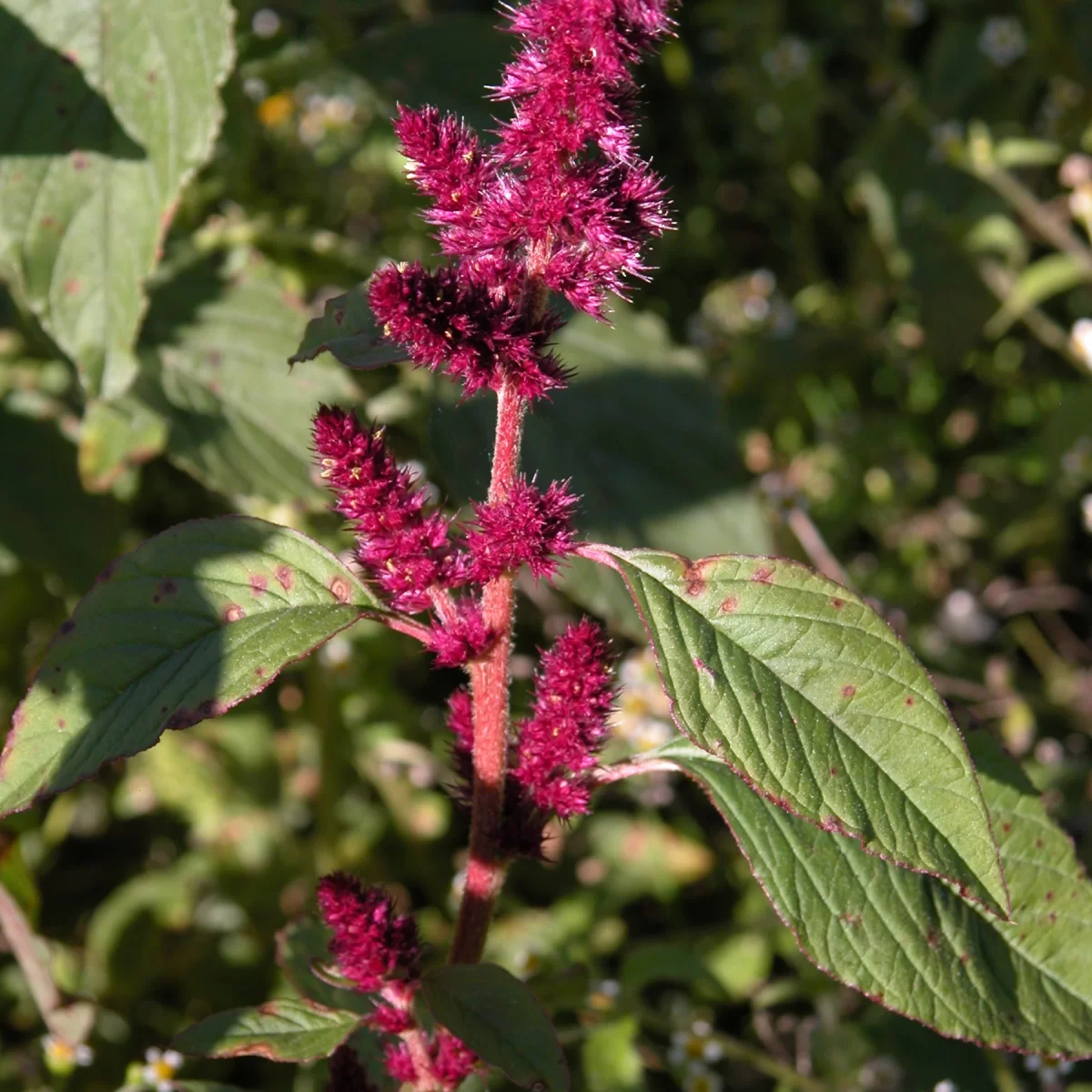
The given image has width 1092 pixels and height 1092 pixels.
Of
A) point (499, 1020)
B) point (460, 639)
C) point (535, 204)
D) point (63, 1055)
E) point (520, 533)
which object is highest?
point (535, 204)

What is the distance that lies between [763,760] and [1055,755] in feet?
5.49

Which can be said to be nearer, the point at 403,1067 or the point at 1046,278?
the point at 403,1067

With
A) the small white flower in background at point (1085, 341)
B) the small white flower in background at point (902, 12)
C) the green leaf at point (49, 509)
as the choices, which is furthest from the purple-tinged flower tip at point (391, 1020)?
the small white flower in background at point (902, 12)

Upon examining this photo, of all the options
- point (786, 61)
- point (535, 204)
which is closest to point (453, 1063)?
point (535, 204)

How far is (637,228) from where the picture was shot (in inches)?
39.1

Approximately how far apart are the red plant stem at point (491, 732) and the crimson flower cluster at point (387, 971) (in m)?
0.06

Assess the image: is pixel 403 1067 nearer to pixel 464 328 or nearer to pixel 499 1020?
pixel 499 1020

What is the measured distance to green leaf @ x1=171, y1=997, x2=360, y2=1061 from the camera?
3.50 ft

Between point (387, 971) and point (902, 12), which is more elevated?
point (902, 12)

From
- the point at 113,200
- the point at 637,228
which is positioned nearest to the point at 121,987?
the point at 113,200

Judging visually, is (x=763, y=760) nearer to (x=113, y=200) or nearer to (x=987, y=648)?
(x=113, y=200)

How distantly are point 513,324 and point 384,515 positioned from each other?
0.60 feet

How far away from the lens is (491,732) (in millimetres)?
1095

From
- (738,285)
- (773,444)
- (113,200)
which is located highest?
(113,200)
